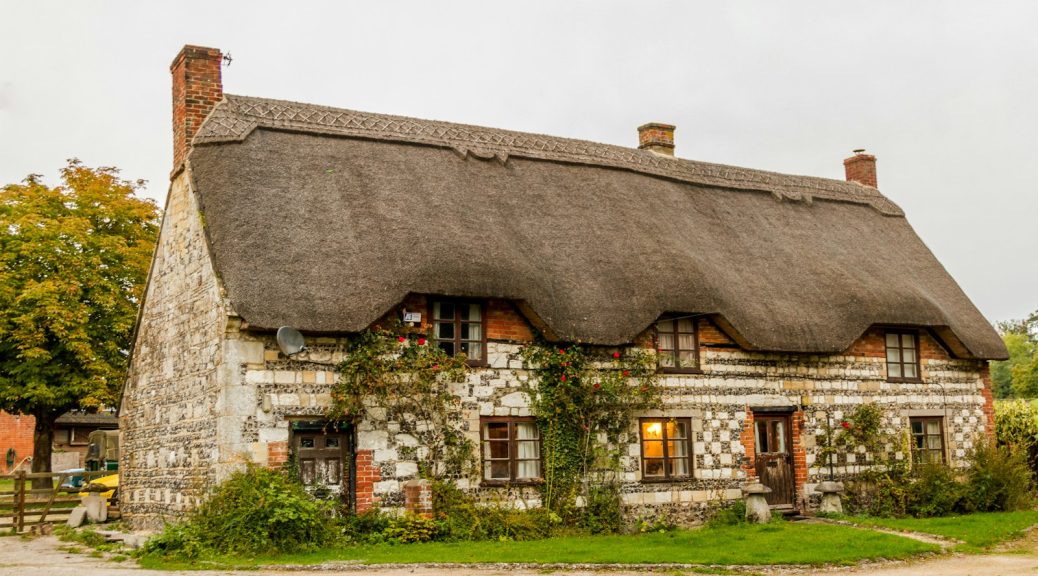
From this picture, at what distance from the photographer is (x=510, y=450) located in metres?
16.9

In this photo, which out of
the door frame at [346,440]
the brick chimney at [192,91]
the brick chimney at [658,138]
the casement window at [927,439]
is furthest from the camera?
the brick chimney at [658,138]

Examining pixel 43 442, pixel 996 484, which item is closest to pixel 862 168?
pixel 996 484

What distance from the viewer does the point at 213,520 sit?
47.8 ft

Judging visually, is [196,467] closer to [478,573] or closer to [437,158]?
[478,573]

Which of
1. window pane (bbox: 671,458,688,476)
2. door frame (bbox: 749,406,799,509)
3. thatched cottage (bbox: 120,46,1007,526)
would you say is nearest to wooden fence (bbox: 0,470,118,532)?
thatched cottage (bbox: 120,46,1007,526)

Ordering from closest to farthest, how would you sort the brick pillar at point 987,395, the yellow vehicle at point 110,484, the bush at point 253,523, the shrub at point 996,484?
the bush at point 253,523 < the shrub at point 996,484 < the brick pillar at point 987,395 < the yellow vehicle at point 110,484

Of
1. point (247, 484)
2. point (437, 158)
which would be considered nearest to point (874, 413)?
point (437, 158)

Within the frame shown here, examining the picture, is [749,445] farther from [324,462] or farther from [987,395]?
[324,462]

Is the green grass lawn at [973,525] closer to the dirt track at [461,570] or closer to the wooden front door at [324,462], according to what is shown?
the dirt track at [461,570]

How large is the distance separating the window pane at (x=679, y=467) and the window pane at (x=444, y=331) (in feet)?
15.2

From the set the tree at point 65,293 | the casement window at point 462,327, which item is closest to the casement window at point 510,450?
the casement window at point 462,327

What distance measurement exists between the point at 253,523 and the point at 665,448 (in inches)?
Result: 287

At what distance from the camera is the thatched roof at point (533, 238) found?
51.8 feet

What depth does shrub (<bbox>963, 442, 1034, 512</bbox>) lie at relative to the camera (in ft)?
67.8
